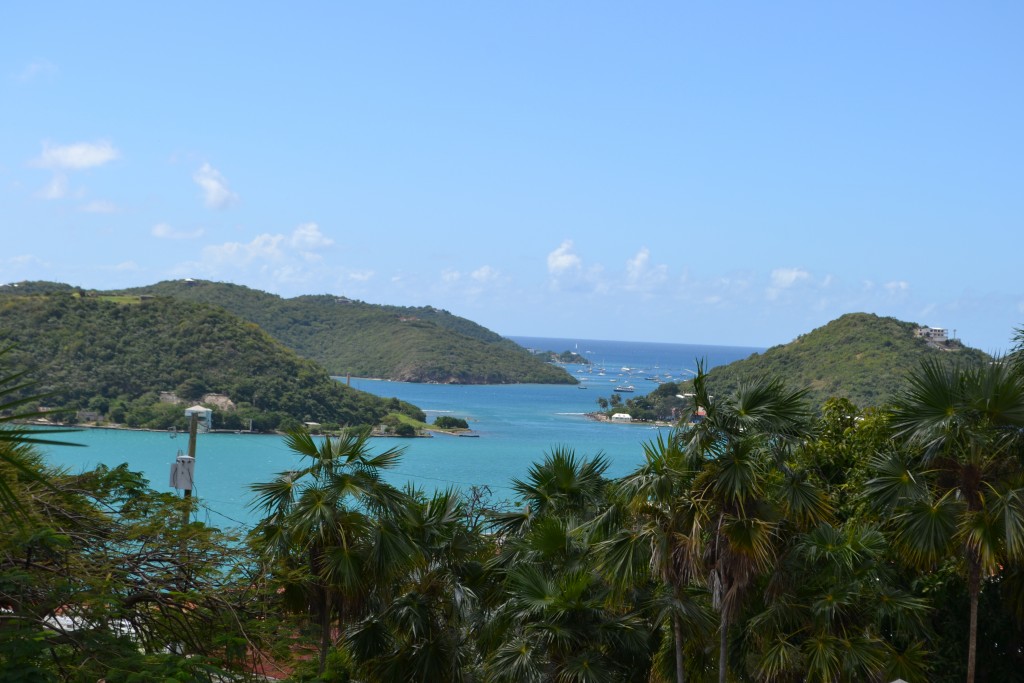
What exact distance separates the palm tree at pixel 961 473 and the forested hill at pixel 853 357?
167ft

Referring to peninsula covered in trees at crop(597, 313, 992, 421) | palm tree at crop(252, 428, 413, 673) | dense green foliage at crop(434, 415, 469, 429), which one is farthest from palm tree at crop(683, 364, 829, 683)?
dense green foliage at crop(434, 415, 469, 429)

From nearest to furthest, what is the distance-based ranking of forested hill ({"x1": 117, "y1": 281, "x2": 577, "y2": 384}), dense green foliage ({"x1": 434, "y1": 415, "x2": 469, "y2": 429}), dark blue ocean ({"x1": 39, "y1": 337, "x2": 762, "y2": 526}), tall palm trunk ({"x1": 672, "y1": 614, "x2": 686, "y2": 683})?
tall palm trunk ({"x1": 672, "y1": 614, "x2": 686, "y2": 683}) → dark blue ocean ({"x1": 39, "y1": 337, "x2": 762, "y2": 526}) → dense green foliage ({"x1": 434, "y1": 415, "x2": 469, "y2": 429}) → forested hill ({"x1": 117, "y1": 281, "x2": 577, "y2": 384})

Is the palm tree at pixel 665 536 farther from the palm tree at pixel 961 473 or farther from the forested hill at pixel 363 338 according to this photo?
the forested hill at pixel 363 338

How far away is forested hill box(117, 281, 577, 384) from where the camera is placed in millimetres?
138125

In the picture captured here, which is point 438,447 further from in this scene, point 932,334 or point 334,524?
point 334,524

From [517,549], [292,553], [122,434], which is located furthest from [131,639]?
[122,434]

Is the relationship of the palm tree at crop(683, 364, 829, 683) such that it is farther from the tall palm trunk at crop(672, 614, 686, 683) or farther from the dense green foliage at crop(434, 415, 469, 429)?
the dense green foliage at crop(434, 415, 469, 429)

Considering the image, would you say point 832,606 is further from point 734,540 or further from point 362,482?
point 362,482

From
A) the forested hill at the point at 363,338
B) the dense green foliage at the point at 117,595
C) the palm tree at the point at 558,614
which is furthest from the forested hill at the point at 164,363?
the dense green foliage at the point at 117,595

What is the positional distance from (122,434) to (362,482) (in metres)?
64.7

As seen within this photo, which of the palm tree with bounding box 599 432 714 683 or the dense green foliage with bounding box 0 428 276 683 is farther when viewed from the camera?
the palm tree with bounding box 599 432 714 683

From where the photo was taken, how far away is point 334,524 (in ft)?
36.6

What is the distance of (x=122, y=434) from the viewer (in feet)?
232

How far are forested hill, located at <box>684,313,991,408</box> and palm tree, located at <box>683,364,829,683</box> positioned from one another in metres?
51.0
